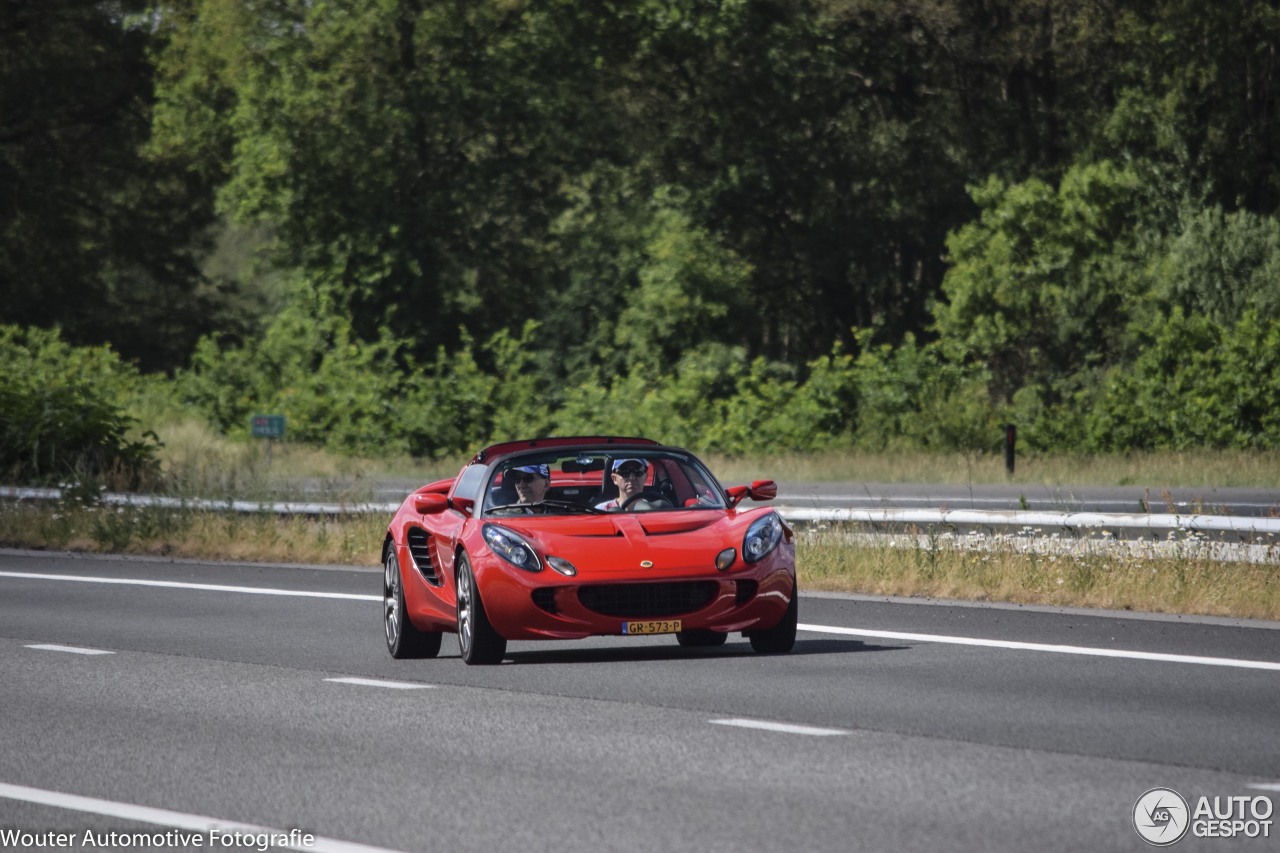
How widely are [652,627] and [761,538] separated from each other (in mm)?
857

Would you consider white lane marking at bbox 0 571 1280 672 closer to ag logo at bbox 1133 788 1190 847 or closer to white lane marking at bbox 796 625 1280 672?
white lane marking at bbox 796 625 1280 672

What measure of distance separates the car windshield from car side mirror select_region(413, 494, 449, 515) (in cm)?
35

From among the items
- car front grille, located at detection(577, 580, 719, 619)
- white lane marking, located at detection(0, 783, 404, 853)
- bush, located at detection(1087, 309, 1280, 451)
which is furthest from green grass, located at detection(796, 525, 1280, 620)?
bush, located at detection(1087, 309, 1280, 451)

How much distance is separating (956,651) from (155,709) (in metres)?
4.91

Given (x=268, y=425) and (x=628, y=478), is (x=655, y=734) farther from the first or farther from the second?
(x=268, y=425)

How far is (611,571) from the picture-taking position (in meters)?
12.4

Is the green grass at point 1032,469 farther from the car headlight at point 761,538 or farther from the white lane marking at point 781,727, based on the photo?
the white lane marking at point 781,727

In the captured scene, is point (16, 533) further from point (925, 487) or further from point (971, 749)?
point (971, 749)

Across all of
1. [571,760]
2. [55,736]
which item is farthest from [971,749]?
[55,736]

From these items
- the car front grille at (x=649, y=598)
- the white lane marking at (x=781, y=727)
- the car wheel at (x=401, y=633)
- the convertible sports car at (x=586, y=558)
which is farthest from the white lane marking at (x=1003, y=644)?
the white lane marking at (x=781, y=727)

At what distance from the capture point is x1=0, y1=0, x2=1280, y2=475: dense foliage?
47219mm

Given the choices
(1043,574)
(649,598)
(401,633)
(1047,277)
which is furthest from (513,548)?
(1047,277)

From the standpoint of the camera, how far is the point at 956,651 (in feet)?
44.0

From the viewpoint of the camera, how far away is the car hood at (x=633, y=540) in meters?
12.5
